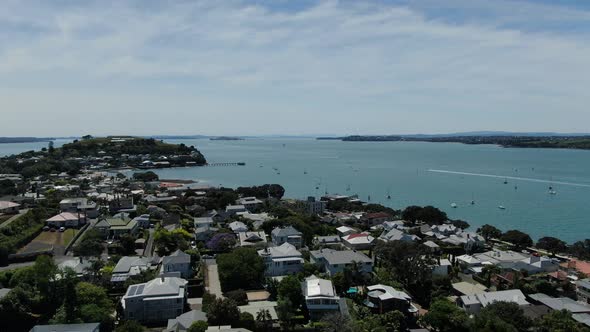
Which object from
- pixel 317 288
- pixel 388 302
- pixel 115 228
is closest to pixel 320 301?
pixel 317 288

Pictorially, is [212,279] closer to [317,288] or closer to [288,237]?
[317,288]

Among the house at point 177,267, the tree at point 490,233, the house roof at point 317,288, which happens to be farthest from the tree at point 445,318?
the tree at point 490,233

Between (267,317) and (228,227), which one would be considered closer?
(267,317)

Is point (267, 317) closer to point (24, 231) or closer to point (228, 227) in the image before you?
point (228, 227)

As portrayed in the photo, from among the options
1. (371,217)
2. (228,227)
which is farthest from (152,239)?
(371,217)

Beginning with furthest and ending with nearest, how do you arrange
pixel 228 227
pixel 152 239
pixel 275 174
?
pixel 275 174
pixel 228 227
pixel 152 239

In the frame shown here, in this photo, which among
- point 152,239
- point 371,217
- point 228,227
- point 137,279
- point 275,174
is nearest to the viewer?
point 137,279
